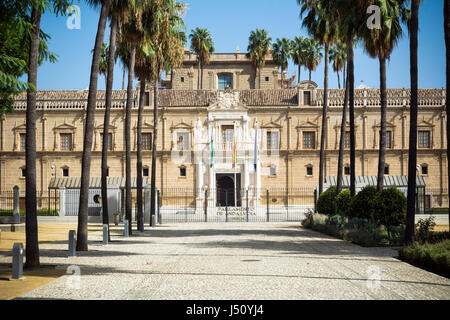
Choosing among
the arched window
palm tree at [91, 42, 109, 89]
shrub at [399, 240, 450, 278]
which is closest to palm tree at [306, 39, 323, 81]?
the arched window

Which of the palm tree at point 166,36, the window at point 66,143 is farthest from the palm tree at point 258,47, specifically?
the palm tree at point 166,36

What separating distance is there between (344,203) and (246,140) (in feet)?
81.8

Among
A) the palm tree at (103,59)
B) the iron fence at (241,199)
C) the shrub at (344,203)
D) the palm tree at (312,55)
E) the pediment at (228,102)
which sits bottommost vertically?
the iron fence at (241,199)

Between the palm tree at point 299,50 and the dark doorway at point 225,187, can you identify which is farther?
the palm tree at point 299,50

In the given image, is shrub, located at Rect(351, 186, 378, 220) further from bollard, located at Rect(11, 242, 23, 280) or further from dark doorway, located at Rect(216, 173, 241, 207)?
dark doorway, located at Rect(216, 173, 241, 207)

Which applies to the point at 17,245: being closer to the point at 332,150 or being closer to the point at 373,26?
the point at 373,26

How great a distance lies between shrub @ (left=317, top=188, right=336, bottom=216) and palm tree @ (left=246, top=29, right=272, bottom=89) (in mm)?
31840

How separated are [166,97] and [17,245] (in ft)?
132

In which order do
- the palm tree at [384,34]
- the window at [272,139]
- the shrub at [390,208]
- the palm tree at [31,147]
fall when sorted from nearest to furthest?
the palm tree at [31,147]
the shrub at [390,208]
the palm tree at [384,34]
the window at [272,139]

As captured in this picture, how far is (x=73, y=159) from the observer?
4872cm

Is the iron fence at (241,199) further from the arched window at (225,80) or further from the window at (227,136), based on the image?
the arched window at (225,80)

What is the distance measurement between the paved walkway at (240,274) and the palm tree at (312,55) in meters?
43.0

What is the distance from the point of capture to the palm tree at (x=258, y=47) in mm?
56812

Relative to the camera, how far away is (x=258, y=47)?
56.7m
